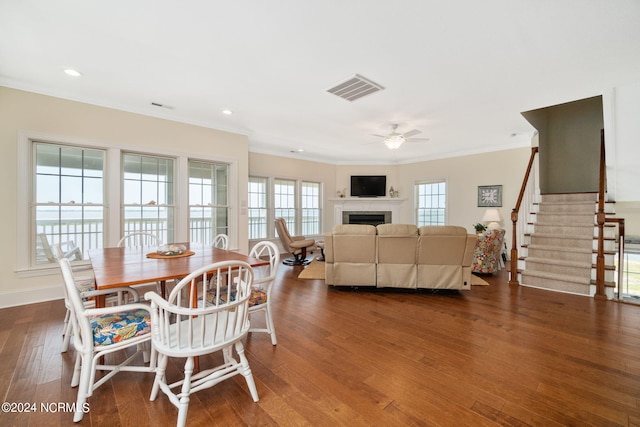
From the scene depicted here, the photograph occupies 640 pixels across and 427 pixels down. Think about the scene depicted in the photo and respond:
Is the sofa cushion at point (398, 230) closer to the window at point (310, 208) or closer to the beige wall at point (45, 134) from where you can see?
the beige wall at point (45, 134)

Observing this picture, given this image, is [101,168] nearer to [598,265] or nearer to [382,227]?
[382,227]

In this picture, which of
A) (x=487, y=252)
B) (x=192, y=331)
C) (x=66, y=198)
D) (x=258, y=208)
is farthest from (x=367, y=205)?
(x=192, y=331)

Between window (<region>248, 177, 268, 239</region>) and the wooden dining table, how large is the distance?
13.6 ft

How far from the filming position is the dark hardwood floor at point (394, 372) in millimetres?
1605

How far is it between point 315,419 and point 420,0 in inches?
112

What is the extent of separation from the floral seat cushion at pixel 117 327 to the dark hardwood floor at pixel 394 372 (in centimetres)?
42

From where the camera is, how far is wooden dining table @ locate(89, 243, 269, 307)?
1.69 metres

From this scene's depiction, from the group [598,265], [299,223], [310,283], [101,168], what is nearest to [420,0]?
[310,283]

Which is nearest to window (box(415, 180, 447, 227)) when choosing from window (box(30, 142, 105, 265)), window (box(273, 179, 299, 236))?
window (box(273, 179, 299, 236))

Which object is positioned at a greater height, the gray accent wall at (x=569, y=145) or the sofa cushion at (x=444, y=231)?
the gray accent wall at (x=569, y=145)

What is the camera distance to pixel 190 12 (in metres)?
2.14

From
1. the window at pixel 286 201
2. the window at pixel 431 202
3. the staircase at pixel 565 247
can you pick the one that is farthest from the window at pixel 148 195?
the window at pixel 431 202

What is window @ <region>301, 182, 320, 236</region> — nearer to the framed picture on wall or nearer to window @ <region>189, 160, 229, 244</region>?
window @ <region>189, 160, 229, 244</region>

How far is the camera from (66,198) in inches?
147
